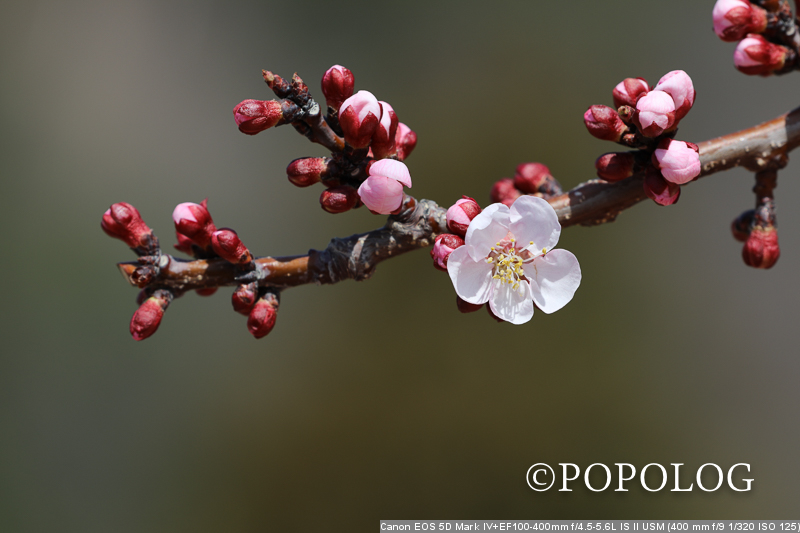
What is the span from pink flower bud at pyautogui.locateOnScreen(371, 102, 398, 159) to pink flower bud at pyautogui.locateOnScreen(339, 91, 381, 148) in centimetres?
2

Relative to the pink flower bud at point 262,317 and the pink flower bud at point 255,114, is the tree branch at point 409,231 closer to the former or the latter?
the pink flower bud at point 262,317

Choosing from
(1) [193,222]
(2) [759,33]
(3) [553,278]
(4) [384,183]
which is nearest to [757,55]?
(2) [759,33]

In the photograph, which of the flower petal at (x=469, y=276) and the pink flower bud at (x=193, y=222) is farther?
the pink flower bud at (x=193, y=222)

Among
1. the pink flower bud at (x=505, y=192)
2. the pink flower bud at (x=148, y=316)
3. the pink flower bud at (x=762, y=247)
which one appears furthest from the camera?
the pink flower bud at (x=505, y=192)

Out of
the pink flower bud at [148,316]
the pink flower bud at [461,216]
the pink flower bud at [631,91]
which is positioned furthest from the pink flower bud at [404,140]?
the pink flower bud at [148,316]

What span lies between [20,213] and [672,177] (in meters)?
2.78

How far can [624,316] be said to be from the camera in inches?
98.5

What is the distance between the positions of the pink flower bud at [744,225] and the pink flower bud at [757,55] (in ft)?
0.74

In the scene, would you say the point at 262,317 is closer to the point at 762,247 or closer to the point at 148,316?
the point at 148,316

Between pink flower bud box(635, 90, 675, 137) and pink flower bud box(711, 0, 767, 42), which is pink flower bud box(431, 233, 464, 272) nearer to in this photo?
pink flower bud box(635, 90, 675, 137)

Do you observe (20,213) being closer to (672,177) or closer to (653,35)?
(672,177)

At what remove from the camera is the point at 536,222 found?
1.94ft

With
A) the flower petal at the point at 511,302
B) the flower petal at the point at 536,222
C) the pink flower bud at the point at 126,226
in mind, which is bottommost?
the flower petal at the point at 511,302

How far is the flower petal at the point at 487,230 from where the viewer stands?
22.2 inches
